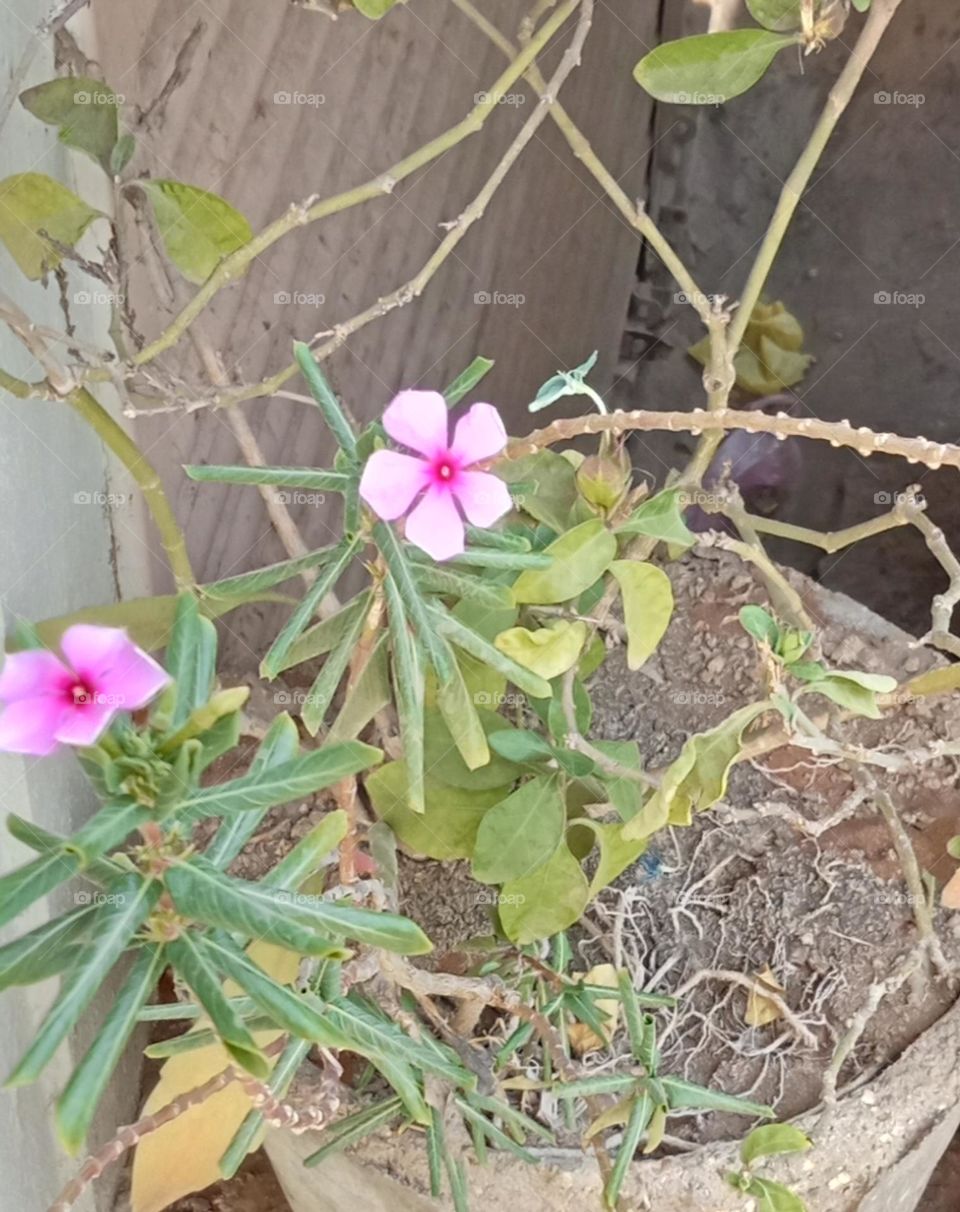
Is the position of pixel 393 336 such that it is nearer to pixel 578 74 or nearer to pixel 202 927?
pixel 578 74

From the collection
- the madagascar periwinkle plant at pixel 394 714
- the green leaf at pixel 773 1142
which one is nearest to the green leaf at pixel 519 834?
the madagascar periwinkle plant at pixel 394 714

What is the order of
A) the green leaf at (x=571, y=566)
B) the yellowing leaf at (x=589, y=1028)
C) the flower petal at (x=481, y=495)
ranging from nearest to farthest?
the flower petal at (x=481, y=495), the green leaf at (x=571, y=566), the yellowing leaf at (x=589, y=1028)

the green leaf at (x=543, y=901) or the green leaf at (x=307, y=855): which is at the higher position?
the green leaf at (x=307, y=855)

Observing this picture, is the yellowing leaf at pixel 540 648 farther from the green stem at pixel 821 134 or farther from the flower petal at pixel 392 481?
the green stem at pixel 821 134

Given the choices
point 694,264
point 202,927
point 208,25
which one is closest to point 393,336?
point 208,25

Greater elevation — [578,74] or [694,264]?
[578,74]

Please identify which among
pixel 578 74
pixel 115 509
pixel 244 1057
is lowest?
pixel 244 1057
